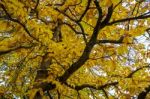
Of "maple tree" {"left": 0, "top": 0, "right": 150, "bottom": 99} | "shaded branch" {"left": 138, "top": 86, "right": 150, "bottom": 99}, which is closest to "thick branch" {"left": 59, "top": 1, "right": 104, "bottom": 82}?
"maple tree" {"left": 0, "top": 0, "right": 150, "bottom": 99}

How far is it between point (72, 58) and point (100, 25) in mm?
1703

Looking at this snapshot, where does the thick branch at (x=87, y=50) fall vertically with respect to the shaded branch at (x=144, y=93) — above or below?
above

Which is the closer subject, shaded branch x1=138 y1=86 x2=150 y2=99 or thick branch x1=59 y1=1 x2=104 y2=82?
thick branch x1=59 y1=1 x2=104 y2=82

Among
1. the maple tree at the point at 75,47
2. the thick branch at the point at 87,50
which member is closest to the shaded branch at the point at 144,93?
the maple tree at the point at 75,47

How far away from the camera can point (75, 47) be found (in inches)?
278

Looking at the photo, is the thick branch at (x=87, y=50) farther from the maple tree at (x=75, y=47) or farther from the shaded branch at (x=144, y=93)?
the shaded branch at (x=144, y=93)

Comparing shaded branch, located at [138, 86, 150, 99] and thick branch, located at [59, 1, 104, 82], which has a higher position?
thick branch, located at [59, 1, 104, 82]

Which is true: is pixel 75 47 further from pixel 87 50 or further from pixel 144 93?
pixel 144 93

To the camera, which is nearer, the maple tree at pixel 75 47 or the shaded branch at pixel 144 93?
the maple tree at pixel 75 47

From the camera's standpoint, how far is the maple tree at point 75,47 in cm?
651

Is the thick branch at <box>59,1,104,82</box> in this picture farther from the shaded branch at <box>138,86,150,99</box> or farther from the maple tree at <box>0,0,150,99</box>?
the shaded branch at <box>138,86,150,99</box>

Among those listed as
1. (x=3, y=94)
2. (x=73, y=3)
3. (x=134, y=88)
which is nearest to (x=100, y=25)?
(x=73, y=3)

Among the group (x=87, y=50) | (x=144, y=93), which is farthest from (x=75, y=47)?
(x=144, y=93)

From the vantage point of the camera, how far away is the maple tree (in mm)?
6512
